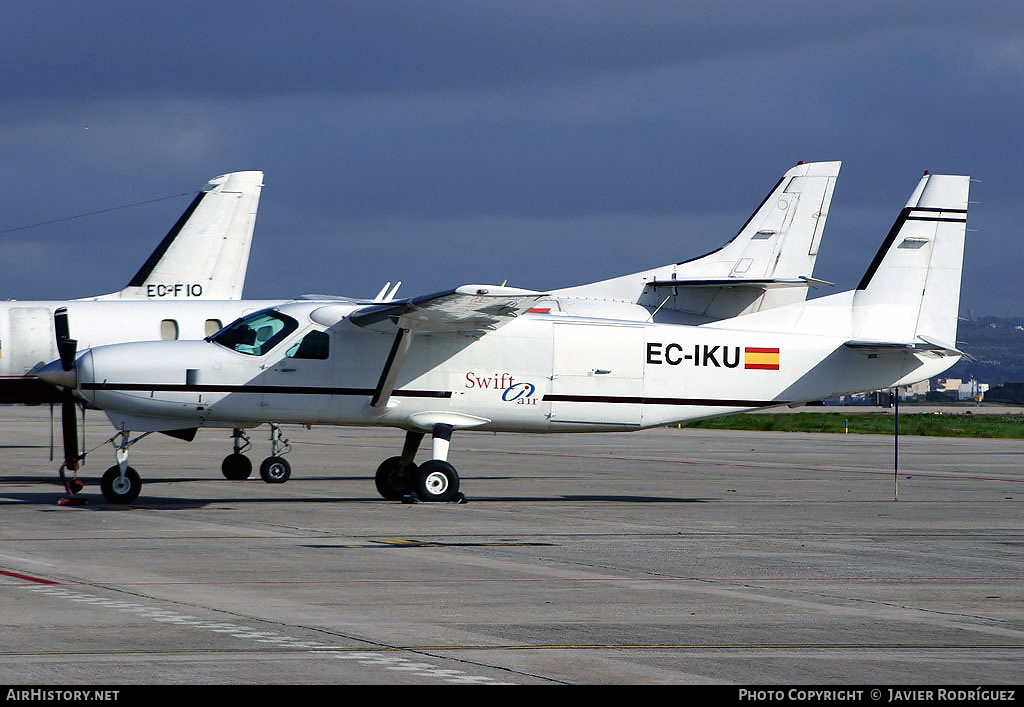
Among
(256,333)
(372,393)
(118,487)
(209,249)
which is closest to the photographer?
(118,487)

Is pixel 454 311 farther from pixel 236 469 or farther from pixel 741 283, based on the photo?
pixel 741 283

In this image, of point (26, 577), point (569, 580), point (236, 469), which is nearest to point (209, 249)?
point (236, 469)

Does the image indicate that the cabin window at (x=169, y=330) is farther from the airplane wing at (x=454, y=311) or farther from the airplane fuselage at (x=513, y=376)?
the airplane wing at (x=454, y=311)

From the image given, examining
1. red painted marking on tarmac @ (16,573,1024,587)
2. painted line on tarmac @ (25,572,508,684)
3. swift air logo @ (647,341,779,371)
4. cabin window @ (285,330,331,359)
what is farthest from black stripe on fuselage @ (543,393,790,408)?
painted line on tarmac @ (25,572,508,684)

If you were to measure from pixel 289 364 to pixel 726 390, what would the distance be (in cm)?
607

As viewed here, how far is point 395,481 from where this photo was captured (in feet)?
63.3

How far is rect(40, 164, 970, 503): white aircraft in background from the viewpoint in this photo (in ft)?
57.5

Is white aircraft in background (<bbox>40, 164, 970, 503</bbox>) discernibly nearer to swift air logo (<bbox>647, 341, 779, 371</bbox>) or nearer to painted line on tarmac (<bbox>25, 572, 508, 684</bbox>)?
swift air logo (<bbox>647, 341, 779, 371</bbox>)

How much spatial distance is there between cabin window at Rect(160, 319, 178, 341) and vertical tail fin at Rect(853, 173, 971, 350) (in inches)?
400

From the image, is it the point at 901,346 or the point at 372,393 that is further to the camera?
the point at 901,346

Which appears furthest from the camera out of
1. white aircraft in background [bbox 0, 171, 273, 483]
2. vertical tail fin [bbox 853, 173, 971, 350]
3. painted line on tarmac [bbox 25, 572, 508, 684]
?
white aircraft in background [bbox 0, 171, 273, 483]

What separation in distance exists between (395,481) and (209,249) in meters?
12.0

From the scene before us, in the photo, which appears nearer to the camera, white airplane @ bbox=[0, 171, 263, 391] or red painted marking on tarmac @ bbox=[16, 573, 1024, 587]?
red painted marking on tarmac @ bbox=[16, 573, 1024, 587]

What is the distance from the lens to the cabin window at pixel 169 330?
2036cm
